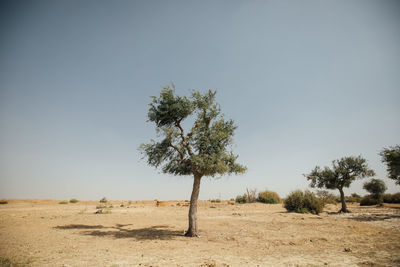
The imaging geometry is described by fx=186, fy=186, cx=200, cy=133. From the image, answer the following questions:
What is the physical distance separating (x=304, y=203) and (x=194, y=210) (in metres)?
19.2

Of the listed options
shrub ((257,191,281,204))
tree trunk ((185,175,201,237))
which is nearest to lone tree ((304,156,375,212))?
shrub ((257,191,281,204))

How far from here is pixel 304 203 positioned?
2422 cm

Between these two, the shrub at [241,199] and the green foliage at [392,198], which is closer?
the green foliage at [392,198]

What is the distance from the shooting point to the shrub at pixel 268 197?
39934mm

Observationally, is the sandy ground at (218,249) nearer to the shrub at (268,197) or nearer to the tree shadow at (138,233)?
the tree shadow at (138,233)

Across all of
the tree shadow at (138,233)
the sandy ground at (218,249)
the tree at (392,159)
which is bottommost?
the tree shadow at (138,233)

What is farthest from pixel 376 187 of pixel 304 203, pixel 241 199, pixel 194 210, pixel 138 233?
pixel 138 233

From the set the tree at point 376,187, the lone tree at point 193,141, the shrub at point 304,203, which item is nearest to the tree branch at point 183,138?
the lone tree at point 193,141

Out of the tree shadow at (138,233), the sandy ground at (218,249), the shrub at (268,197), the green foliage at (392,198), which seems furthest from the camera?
the green foliage at (392,198)

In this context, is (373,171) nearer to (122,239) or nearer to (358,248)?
(358,248)

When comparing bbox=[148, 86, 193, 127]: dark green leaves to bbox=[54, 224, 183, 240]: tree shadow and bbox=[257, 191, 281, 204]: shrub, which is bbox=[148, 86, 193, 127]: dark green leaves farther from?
bbox=[257, 191, 281, 204]: shrub

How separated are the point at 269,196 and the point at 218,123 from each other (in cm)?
3441

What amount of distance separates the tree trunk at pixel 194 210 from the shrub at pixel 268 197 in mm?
32954

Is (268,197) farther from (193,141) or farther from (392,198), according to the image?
(193,141)
